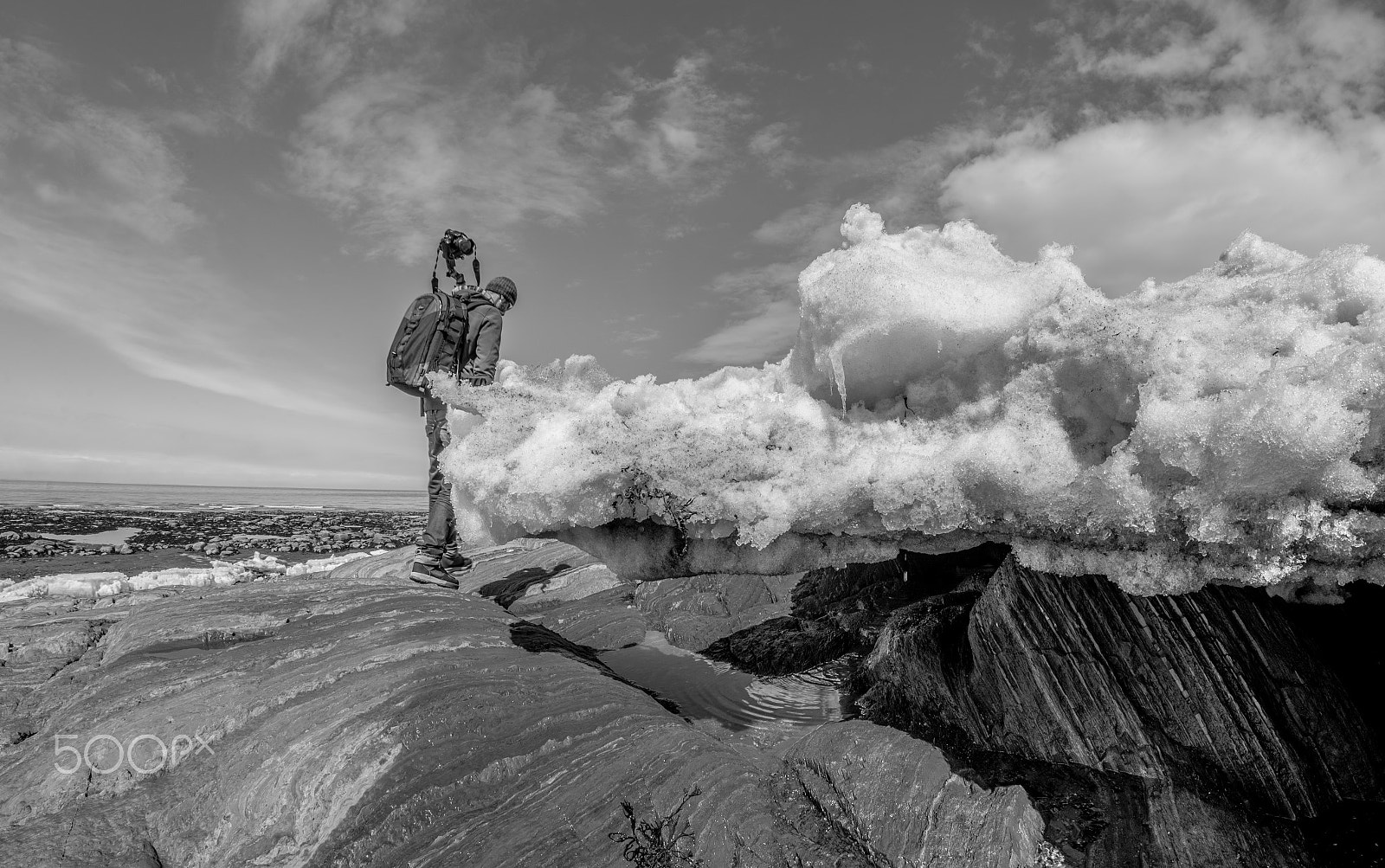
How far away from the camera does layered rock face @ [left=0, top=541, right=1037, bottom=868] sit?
9.86 ft

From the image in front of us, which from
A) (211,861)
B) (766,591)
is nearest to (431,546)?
(766,591)

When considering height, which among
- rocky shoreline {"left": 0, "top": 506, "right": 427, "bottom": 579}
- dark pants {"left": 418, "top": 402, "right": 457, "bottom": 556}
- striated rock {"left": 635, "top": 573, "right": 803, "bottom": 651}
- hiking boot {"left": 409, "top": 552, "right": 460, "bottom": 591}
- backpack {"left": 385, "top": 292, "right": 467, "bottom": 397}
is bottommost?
rocky shoreline {"left": 0, "top": 506, "right": 427, "bottom": 579}

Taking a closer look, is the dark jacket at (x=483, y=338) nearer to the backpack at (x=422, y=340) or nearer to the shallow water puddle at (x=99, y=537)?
the backpack at (x=422, y=340)

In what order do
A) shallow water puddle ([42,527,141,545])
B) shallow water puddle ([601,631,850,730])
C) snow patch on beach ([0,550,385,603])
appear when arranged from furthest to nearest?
shallow water puddle ([42,527,141,545]) → snow patch on beach ([0,550,385,603]) → shallow water puddle ([601,631,850,730])

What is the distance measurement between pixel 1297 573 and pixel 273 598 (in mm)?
6884

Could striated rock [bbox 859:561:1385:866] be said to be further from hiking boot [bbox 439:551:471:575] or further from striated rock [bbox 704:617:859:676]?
hiking boot [bbox 439:551:471:575]

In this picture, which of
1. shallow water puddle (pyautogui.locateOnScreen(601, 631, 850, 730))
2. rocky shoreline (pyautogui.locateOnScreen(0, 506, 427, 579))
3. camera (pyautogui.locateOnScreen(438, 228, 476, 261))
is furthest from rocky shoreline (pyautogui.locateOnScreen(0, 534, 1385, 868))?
rocky shoreline (pyautogui.locateOnScreen(0, 506, 427, 579))

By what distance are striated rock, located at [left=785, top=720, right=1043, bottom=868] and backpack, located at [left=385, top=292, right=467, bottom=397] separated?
5.80 metres

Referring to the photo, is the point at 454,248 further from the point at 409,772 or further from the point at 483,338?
the point at 409,772

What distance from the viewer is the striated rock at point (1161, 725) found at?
296 centimetres

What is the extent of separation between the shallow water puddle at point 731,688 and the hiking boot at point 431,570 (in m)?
2.27

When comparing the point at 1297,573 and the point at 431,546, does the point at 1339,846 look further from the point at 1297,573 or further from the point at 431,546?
the point at 431,546

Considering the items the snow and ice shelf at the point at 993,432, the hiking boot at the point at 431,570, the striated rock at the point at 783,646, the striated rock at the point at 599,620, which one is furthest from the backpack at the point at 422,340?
the striated rock at the point at 783,646

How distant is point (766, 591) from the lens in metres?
8.26
